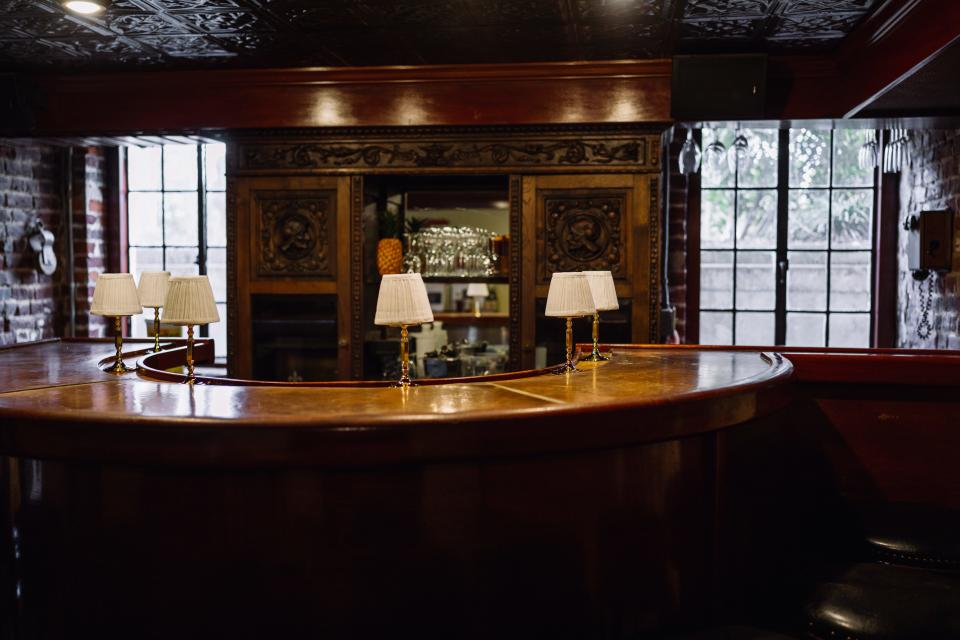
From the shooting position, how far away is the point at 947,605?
184 centimetres

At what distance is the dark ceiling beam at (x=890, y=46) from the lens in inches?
107

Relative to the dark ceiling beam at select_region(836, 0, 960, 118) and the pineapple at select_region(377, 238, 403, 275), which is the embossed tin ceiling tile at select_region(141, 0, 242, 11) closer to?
the pineapple at select_region(377, 238, 403, 275)

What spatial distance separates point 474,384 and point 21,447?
1.05 meters

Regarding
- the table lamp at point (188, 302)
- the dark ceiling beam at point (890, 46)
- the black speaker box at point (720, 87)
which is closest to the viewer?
the table lamp at point (188, 302)

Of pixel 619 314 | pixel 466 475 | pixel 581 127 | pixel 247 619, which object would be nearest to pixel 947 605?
pixel 466 475

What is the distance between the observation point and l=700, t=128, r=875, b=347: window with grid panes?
5777 mm

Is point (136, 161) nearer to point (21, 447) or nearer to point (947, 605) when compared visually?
point (21, 447)

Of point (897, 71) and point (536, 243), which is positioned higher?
point (897, 71)

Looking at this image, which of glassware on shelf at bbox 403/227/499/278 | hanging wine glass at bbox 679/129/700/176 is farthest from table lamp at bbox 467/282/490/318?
hanging wine glass at bbox 679/129/700/176

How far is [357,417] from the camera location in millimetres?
1621

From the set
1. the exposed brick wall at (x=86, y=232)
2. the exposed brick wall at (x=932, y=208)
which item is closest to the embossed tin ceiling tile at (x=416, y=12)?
the exposed brick wall at (x=932, y=208)

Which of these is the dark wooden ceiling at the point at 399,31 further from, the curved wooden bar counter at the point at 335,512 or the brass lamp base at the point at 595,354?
the curved wooden bar counter at the point at 335,512

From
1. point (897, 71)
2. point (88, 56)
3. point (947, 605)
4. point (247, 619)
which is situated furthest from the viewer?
point (88, 56)

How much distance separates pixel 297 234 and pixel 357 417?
283 cm
